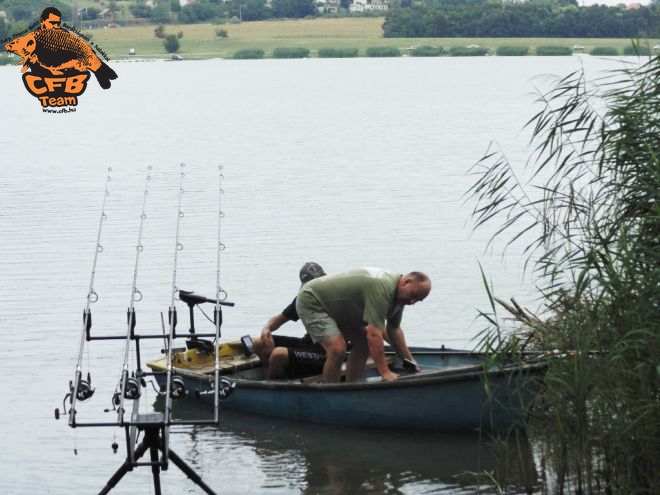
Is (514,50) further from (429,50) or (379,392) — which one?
(379,392)

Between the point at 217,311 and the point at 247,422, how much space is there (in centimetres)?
223

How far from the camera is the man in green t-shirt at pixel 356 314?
33.4 feet

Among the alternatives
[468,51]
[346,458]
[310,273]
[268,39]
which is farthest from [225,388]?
[268,39]

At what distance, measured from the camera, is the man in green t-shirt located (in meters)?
10.2

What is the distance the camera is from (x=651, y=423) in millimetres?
7371

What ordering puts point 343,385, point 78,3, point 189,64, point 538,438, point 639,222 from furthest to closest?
point 189,64 < point 78,3 < point 343,385 < point 538,438 < point 639,222

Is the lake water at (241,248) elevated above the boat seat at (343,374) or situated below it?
below

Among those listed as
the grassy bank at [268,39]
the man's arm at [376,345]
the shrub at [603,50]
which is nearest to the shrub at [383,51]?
the grassy bank at [268,39]

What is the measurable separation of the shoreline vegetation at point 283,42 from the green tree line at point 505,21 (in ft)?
3.73

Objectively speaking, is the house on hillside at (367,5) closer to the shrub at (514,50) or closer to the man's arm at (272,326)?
the shrub at (514,50)

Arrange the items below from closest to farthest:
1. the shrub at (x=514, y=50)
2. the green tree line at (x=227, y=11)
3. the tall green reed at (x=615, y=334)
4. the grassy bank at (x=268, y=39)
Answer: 1. the tall green reed at (x=615, y=334)
2. the shrub at (x=514, y=50)
3. the grassy bank at (x=268, y=39)
4. the green tree line at (x=227, y=11)

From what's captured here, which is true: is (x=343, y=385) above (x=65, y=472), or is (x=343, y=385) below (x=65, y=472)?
above

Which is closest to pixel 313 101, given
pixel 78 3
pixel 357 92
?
pixel 357 92

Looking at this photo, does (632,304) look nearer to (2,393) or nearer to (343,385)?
(343,385)
